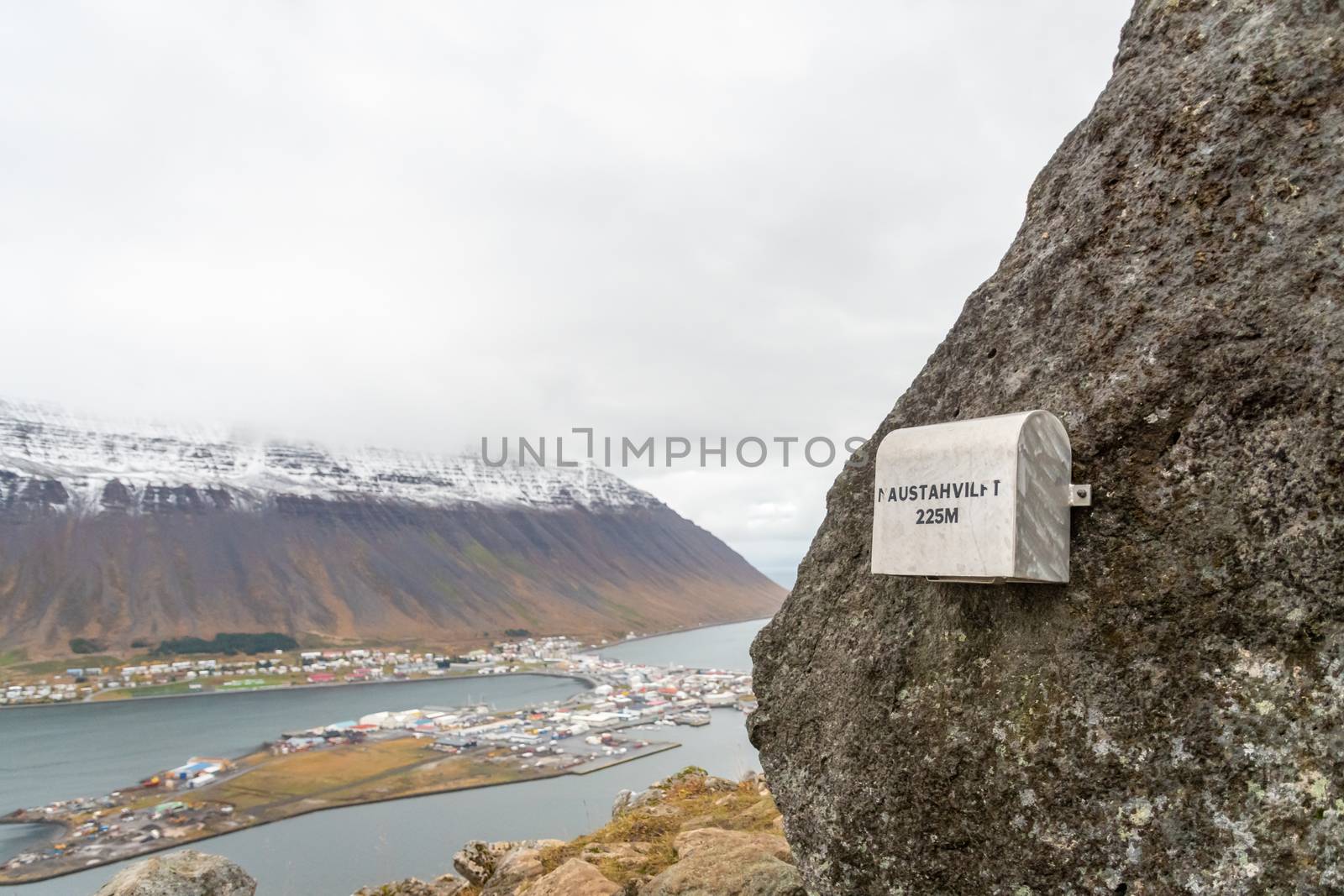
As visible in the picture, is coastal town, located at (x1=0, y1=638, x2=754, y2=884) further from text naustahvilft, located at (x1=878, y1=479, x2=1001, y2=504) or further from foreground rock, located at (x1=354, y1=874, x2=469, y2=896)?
text naustahvilft, located at (x1=878, y1=479, x2=1001, y2=504)

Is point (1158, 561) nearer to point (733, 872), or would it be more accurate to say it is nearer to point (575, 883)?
point (733, 872)

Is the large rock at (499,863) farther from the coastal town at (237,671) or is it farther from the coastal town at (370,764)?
the coastal town at (237,671)

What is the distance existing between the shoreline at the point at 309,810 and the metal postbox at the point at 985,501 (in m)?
67.6

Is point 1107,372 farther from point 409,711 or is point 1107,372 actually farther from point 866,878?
point 409,711

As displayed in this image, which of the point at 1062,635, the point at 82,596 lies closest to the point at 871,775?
the point at 1062,635

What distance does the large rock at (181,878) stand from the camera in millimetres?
10266

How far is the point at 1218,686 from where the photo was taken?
3369mm

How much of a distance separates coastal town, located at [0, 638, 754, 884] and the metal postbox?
67.9 metres

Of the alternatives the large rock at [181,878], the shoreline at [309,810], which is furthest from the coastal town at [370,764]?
the large rock at [181,878]

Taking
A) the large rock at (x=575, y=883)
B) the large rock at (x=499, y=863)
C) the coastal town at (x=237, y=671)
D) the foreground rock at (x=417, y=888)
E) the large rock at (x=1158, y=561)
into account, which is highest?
the large rock at (x=1158, y=561)

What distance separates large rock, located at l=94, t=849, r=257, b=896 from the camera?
33.7 feet

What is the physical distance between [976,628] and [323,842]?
62.6 m

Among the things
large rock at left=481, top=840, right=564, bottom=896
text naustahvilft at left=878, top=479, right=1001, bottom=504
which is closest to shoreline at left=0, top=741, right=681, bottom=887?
large rock at left=481, top=840, right=564, bottom=896

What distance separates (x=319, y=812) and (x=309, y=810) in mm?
862
